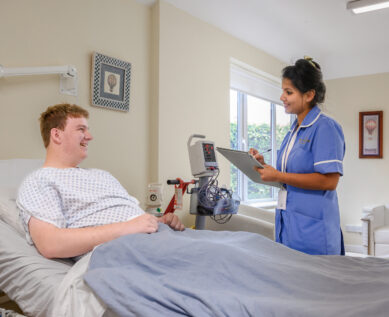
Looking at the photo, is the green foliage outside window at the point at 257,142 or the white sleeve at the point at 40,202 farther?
the green foliage outside window at the point at 257,142

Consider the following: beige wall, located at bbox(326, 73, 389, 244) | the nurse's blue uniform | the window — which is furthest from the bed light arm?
beige wall, located at bbox(326, 73, 389, 244)

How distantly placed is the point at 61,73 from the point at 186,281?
57.7 inches

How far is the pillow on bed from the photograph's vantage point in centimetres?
132

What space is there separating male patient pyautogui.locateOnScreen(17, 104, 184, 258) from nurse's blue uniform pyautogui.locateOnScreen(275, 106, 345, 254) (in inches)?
21.6

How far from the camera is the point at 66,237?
43.8 inches

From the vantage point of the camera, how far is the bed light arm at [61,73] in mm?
1718

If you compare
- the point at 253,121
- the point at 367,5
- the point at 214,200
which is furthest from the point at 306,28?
the point at 214,200

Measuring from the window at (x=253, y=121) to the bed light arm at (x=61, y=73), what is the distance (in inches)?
74.1

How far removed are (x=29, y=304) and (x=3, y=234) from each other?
33 centimetres

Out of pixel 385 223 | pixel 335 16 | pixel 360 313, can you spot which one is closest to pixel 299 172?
pixel 360 313

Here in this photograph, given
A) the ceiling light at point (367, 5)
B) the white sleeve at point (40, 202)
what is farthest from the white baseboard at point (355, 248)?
the white sleeve at point (40, 202)

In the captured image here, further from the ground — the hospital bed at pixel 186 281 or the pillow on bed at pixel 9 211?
the pillow on bed at pixel 9 211

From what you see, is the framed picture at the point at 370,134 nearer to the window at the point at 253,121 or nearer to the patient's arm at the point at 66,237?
the window at the point at 253,121

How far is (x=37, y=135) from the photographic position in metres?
1.94
